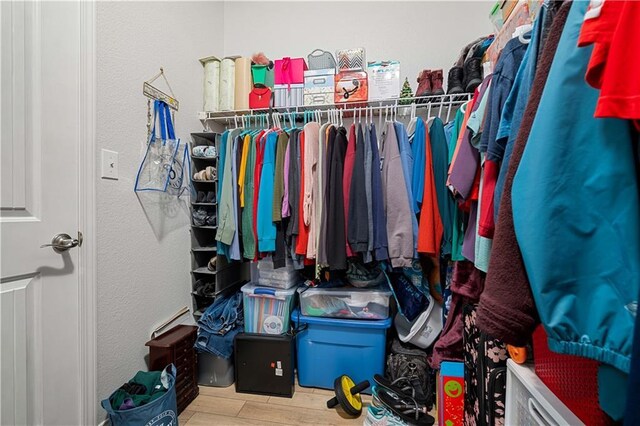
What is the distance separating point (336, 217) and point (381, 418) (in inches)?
39.6

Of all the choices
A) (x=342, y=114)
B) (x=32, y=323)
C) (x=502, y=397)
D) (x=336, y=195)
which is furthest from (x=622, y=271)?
(x=342, y=114)

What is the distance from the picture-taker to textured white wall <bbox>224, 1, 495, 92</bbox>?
194cm

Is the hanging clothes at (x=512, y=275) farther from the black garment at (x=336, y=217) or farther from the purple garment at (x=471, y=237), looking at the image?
the black garment at (x=336, y=217)

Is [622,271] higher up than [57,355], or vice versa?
[622,271]

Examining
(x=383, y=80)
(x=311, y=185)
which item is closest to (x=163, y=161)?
(x=311, y=185)

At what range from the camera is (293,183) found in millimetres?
1528

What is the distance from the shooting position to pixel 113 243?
1.25 metres

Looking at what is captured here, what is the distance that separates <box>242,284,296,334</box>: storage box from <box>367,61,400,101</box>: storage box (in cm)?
142

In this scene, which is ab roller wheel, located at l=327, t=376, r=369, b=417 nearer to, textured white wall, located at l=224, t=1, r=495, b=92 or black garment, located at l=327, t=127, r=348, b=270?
black garment, located at l=327, t=127, r=348, b=270

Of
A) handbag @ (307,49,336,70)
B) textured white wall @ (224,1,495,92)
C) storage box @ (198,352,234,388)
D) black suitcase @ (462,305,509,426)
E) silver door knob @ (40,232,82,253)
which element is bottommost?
storage box @ (198,352,234,388)

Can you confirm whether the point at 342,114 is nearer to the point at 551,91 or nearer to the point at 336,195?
the point at 336,195

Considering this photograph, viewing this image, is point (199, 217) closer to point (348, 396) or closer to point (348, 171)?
point (348, 171)

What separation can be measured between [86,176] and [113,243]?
0.34m

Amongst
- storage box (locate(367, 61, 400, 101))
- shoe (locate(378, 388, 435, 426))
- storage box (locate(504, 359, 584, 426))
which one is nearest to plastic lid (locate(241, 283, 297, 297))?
shoe (locate(378, 388, 435, 426))
